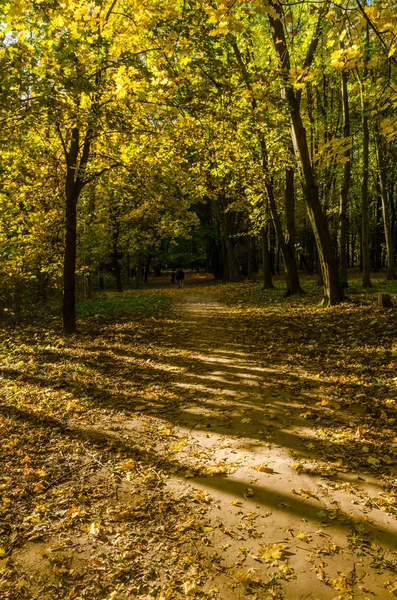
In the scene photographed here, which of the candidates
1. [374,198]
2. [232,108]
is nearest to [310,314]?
[232,108]

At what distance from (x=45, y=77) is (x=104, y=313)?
34.1 feet

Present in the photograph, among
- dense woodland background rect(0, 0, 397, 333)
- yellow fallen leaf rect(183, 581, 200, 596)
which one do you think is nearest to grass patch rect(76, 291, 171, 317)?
dense woodland background rect(0, 0, 397, 333)

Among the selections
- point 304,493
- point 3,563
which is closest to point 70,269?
point 3,563

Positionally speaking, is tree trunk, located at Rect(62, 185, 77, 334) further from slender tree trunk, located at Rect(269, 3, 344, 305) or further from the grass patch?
slender tree trunk, located at Rect(269, 3, 344, 305)

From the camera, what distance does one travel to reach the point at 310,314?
1195cm

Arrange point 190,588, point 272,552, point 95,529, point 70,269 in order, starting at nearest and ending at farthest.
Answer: point 190,588 < point 272,552 < point 95,529 < point 70,269

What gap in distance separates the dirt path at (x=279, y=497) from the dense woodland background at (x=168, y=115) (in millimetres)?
4588

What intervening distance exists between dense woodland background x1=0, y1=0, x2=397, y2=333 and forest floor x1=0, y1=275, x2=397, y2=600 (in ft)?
13.6

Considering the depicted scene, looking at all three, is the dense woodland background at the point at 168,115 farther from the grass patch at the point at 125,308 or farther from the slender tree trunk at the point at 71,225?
the grass patch at the point at 125,308

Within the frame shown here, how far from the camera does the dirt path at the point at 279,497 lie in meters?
3.16

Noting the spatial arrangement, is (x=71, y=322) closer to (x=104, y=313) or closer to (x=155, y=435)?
(x=104, y=313)

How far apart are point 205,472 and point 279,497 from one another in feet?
3.14

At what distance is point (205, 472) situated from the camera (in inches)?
184

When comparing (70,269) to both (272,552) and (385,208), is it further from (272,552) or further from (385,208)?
(385,208)
